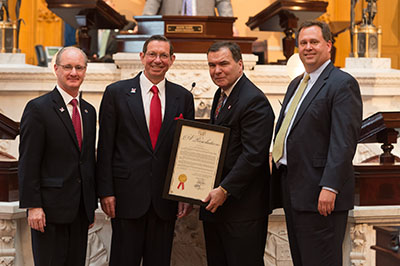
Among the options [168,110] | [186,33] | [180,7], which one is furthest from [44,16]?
[168,110]

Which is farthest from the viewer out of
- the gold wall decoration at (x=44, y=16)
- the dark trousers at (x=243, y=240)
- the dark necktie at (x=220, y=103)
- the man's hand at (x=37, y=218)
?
the gold wall decoration at (x=44, y=16)

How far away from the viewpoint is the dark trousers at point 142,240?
10.4 feet

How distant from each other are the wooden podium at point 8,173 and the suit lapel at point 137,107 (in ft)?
2.57

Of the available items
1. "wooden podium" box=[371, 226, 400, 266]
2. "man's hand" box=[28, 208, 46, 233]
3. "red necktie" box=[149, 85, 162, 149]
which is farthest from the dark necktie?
"wooden podium" box=[371, 226, 400, 266]

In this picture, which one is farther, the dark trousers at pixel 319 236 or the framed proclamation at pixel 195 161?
the framed proclamation at pixel 195 161

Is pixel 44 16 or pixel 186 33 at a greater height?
pixel 44 16

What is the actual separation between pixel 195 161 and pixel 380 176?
110 cm

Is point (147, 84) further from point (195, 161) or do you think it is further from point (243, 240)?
point (243, 240)

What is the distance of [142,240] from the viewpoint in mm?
3182

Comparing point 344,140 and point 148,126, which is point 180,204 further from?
point 344,140

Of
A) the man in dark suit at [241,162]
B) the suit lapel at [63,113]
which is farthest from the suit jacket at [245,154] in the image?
the suit lapel at [63,113]

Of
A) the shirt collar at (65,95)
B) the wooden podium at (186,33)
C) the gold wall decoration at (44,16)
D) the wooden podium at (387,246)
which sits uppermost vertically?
the gold wall decoration at (44,16)

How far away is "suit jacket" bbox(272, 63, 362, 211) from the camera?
2.77m

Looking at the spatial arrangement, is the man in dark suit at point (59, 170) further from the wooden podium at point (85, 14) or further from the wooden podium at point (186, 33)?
the wooden podium at point (85, 14)
